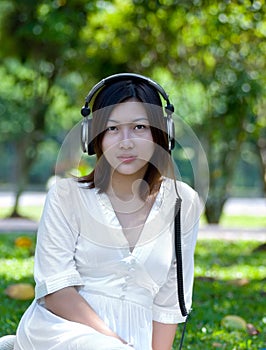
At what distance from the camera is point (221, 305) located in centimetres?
543

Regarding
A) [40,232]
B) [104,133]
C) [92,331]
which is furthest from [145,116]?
[92,331]

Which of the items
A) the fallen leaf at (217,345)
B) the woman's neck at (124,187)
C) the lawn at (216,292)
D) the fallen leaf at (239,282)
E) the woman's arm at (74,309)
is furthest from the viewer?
the fallen leaf at (239,282)

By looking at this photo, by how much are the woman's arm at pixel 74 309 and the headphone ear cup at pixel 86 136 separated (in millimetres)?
492

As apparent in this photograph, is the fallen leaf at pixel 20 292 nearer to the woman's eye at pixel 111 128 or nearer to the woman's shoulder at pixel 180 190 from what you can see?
the woman's shoulder at pixel 180 190

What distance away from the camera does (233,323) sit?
4.72m

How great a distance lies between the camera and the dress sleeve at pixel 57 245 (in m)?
2.57

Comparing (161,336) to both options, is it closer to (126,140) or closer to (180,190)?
(180,190)

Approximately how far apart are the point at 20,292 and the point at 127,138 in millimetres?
3075

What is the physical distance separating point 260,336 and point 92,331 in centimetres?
228

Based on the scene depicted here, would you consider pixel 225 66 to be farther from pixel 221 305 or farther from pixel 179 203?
pixel 179 203

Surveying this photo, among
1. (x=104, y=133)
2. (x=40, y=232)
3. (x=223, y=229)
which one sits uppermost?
(x=104, y=133)

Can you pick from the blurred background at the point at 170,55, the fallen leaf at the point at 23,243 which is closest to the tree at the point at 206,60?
the blurred background at the point at 170,55

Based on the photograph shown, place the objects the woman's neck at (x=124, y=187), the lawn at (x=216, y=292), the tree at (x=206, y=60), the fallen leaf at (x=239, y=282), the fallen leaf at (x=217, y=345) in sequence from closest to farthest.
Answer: the woman's neck at (x=124, y=187) → the fallen leaf at (x=217, y=345) → the lawn at (x=216, y=292) → the fallen leaf at (x=239, y=282) → the tree at (x=206, y=60)

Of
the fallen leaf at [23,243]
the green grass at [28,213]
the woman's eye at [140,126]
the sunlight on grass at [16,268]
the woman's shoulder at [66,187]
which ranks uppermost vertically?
the woman's eye at [140,126]
